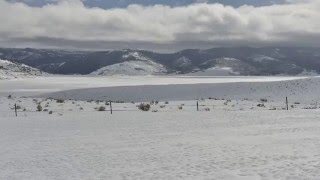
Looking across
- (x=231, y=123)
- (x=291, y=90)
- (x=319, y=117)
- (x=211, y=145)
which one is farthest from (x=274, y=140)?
(x=291, y=90)

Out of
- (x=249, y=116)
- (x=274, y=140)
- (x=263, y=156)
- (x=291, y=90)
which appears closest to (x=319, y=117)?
(x=249, y=116)

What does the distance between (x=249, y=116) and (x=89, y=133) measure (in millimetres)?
12937

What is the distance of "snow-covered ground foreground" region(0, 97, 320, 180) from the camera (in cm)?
1597

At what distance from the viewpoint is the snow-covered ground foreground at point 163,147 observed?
52.4 ft

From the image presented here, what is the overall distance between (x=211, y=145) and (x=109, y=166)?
601cm

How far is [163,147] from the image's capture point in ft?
70.6

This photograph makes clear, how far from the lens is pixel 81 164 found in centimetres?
1772

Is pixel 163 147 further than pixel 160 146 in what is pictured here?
No

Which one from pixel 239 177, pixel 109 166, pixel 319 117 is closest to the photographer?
pixel 239 177

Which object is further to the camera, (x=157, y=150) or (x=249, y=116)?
(x=249, y=116)

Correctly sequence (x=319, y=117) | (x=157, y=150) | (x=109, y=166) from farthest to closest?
(x=319, y=117) → (x=157, y=150) → (x=109, y=166)

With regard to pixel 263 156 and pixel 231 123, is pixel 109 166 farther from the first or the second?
pixel 231 123

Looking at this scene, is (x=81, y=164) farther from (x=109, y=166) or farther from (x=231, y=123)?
(x=231, y=123)

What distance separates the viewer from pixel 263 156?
1853 cm
